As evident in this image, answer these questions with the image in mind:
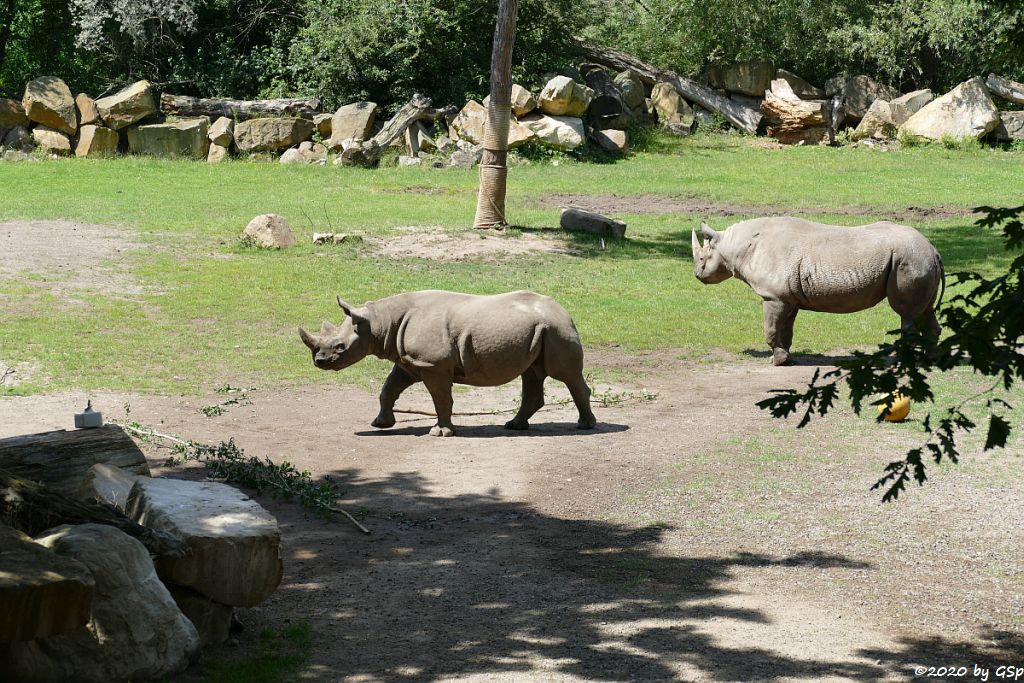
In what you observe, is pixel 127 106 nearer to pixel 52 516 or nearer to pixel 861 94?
pixel 861 94

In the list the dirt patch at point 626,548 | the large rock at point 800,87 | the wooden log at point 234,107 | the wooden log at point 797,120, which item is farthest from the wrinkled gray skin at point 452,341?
the large rock at point 800,87

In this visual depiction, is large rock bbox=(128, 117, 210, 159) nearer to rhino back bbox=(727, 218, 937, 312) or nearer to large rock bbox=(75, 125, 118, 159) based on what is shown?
large rock bbox=(75, 125, 118, 159)

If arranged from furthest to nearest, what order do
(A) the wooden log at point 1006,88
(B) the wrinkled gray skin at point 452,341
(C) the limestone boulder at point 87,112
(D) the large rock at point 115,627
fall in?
(A) the wooden log at point 1006,88, (C) the limestone boulder at point 87,112, (B) the wrinkled gray skin at point 452,341, (D) the large rock at point 115,627

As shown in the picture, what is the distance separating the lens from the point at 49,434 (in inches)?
325

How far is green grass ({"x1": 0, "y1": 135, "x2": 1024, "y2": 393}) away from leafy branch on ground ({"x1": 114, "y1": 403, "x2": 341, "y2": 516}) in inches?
127

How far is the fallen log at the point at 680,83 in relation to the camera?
37.6 metres

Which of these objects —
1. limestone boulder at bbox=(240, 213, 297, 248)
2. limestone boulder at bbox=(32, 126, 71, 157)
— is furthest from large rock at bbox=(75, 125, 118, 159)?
limestone boulder at bbox=(240, 213, 297, 248)

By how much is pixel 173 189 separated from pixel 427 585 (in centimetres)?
2157

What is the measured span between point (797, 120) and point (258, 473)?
28.8 m

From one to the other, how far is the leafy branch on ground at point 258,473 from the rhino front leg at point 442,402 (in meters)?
1.77

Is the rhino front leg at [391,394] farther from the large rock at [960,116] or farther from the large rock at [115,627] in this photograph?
the large rock at [960,116]

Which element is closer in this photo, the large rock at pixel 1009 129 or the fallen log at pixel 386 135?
the fallen log at pixel 386 135

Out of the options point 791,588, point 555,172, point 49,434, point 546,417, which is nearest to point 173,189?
point 555,172

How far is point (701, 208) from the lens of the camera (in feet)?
88.4
